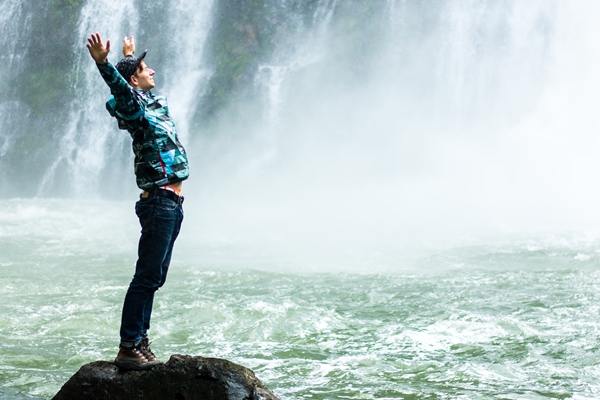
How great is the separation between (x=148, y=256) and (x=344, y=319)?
13.9ft

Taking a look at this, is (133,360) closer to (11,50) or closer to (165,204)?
(165,204)

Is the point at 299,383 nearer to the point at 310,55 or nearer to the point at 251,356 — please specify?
the point at 251,356

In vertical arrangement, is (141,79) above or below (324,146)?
below

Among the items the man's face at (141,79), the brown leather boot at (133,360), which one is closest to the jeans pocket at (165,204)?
the man's face at (141,79)

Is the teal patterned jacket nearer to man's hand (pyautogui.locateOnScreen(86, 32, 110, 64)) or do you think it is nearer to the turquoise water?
man's hand (pyautogui.locateOnScreen(86, 32, 110, 64))

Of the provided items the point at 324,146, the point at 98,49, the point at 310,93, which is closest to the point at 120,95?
the point at 98,49

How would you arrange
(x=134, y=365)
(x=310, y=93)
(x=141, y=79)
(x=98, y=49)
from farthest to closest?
(x=310, y=93)
(x=141, y=79)
(x=134, y=365)
(x=98, y=49)

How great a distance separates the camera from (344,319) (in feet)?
25.9

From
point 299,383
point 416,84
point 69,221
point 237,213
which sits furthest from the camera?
point 416,84

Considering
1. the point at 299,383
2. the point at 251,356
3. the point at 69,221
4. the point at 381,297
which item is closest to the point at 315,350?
the point at 251,356

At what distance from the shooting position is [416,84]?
28.1 meters

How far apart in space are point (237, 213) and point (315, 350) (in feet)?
54.2

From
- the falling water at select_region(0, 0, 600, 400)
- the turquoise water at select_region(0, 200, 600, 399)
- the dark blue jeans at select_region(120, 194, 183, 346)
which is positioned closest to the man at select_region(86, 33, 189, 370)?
the dark blue jeans at select_region(120, 194, 183, 346)

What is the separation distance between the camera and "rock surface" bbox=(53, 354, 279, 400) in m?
3.75
